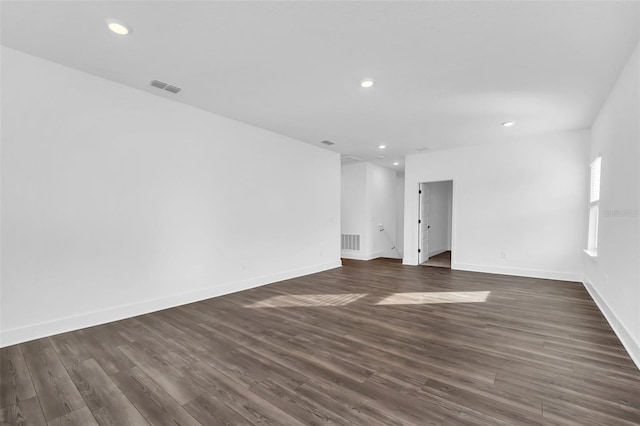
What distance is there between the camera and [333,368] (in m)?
2.21

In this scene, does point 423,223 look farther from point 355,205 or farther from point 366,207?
point 355,205

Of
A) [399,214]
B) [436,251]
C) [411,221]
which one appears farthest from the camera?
[399,214]

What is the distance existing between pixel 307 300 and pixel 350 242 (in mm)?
4362

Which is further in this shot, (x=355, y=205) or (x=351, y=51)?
(x=355, y=205)

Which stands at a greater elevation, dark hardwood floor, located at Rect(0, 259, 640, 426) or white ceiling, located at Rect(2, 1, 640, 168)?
white ceiling, located at Rect(2, 1, 640, 168)

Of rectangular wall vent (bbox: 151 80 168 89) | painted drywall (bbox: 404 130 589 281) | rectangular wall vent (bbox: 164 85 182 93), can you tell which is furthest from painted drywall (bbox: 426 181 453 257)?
rectangular wall vent (bbox: 151 80 168 89)

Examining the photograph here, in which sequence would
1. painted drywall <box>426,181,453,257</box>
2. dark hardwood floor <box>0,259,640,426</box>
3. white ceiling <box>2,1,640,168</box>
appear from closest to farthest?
dark hardwood floor <box>0,259,640,426</box>, white ceiling <box>2,1,640,168</box>, painted drywall <box>426,181,453,257</box>

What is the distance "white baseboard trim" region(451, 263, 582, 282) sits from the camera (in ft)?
17.0

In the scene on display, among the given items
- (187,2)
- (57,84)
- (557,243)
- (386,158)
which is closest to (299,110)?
(187,2)

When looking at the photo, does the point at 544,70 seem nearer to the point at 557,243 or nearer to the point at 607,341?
the point at 607,341

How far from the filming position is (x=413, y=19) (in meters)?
2.21

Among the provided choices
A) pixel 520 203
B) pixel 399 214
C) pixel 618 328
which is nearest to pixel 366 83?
pixel 618 328

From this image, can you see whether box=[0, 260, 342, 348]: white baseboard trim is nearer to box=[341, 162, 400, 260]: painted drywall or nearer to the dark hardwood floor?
the dark hardwood floor

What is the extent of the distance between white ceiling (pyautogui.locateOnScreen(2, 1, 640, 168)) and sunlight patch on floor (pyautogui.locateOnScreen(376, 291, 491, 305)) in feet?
8.82
